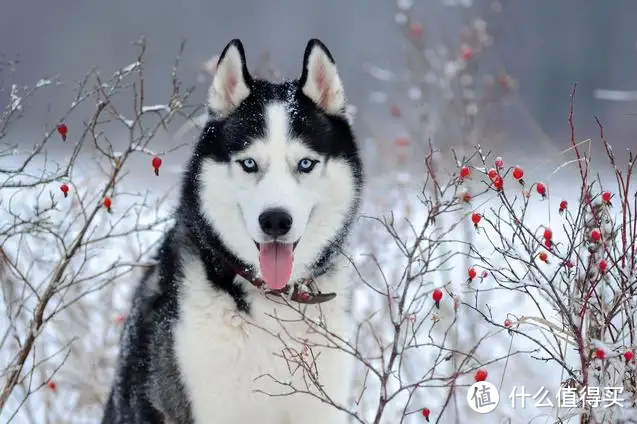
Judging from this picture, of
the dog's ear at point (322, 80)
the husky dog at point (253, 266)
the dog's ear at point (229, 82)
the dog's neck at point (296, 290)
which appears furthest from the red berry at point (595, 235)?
the dog's ear at point (229, 82)

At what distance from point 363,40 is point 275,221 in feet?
83.9

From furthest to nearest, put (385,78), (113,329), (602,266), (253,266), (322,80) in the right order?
1. (385,78)
2. (113,329)
3. (322,80)
4. (253,266)
5. (602,266)

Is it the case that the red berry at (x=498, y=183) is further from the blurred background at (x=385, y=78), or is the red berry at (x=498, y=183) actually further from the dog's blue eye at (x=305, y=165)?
the dog's blue eye at (x=305, y=165)

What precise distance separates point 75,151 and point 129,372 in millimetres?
1016

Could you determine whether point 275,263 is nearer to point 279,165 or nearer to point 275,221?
point 275,221

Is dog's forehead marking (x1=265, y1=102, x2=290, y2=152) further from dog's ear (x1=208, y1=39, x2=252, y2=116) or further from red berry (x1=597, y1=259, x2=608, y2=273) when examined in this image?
red berry (x1=597, y1=259, x2=608, y2=273)

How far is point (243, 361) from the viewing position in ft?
10.0

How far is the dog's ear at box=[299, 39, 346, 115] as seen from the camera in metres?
3.30

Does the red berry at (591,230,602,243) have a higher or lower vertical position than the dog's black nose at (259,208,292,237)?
lower

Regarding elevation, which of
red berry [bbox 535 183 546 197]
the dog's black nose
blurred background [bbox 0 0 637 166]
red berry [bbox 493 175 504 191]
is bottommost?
red berry [bbox 493 175 504 191]

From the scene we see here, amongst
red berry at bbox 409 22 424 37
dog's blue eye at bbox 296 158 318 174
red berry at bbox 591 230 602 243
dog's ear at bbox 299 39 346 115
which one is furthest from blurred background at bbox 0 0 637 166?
red berry at bbox 591 230 602 243

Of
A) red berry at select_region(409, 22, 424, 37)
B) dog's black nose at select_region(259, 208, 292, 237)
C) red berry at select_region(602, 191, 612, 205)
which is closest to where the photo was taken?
red berry at select_region(602, 191, 612, 205)

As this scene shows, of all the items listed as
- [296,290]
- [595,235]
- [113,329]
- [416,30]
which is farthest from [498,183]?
[416,30]

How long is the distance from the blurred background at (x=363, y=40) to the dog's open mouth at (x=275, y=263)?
460cm
